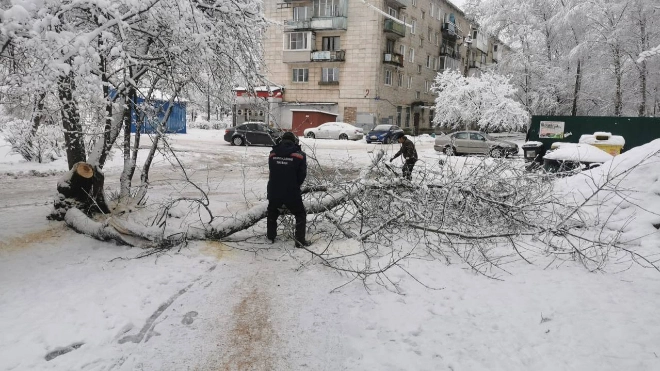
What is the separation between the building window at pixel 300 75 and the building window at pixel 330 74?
1.71m

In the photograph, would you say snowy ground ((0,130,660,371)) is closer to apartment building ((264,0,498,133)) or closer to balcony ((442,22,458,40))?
apartment building ((264,0,498,133))

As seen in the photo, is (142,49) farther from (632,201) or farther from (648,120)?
(648,120)

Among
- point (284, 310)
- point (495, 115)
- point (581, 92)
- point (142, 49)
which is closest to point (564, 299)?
point (284, 310)

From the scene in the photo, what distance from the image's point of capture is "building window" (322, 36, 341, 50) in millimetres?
37062

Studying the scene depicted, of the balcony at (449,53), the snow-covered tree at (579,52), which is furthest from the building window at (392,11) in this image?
the balcony at (449,53)

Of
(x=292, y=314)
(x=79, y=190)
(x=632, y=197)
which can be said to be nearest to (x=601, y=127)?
(x=632, y=197)

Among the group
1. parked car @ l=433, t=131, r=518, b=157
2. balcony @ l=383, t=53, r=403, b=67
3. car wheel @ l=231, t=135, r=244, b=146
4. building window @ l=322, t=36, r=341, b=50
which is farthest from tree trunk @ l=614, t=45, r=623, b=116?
car wheel @ l=231, t=135, r=244, b=146

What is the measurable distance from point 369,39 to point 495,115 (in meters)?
12.2

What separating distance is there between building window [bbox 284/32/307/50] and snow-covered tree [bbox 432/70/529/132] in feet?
40.9

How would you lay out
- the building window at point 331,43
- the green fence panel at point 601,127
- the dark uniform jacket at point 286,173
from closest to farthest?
the dark uniform jacket at point 286,173
the green fence panel at point 601,127
the building window at point 331,43

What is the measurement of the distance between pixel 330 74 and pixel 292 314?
1370 inches

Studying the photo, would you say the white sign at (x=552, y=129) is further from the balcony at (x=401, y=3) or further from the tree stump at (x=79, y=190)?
the balcony at (x=401, y=3)

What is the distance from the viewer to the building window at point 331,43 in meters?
37.1

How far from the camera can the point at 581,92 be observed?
2691 cm
